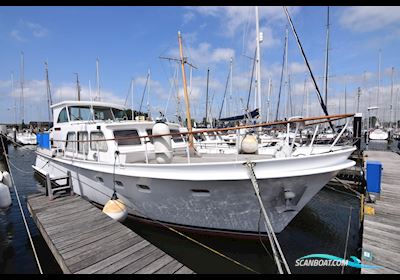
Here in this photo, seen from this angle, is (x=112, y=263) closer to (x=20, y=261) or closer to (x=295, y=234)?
(x=20, y=261)

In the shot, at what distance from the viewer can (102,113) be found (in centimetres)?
930

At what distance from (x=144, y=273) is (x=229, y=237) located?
247cm

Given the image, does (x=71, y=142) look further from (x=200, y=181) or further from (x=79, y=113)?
(x=200, y=181)

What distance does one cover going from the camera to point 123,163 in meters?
5.74

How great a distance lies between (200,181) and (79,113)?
22.6 feet

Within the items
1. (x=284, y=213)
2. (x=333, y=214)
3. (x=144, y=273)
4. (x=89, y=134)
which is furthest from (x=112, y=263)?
(x=333, y=214)

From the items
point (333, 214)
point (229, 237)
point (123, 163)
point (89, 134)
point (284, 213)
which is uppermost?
point (89, 134)

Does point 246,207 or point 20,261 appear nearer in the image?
point 246,207

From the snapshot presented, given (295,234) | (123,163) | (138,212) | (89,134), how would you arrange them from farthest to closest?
(89,134) → (295,234) → (138,212) → (123,163)

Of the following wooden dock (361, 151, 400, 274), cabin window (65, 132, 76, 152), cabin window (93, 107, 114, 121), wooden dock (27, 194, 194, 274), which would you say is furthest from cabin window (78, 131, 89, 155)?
wooden dock (361, 151, 400, 274)

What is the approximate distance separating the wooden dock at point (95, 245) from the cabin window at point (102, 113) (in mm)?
4265

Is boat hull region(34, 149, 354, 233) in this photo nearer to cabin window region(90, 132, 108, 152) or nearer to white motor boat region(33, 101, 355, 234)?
white motor boat region(33, 101, 355, 234)

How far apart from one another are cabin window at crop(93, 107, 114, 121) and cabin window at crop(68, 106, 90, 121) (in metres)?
0.30
